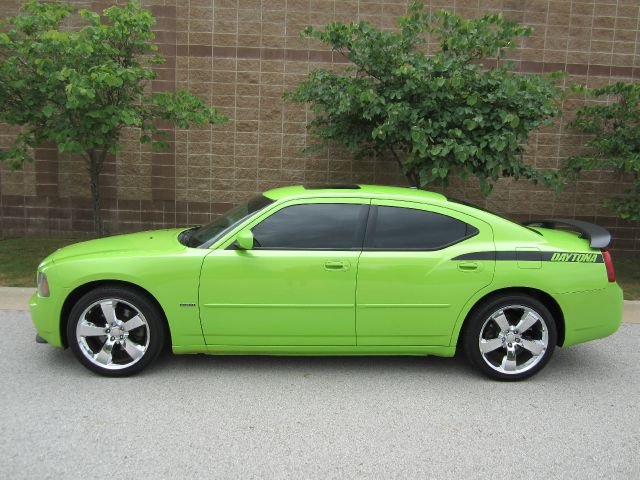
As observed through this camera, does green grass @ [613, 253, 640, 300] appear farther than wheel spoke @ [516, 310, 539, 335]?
Yes

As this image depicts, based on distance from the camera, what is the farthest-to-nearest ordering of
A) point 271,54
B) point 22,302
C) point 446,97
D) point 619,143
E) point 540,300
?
point 271,54 → point 619,143 → point 446,97 → point 22,302 → point 540,300

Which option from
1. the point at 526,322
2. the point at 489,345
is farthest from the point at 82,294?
the point at 526,322

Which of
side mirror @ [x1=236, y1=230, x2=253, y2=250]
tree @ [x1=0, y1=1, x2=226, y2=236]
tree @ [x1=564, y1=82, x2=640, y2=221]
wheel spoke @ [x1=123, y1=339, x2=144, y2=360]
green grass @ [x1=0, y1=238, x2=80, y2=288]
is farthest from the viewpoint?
tree @ [x1=564, y1=82, x2=640, y2=221]

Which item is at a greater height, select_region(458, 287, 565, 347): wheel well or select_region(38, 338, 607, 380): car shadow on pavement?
select_region(458, 287, 565, 347): wheel well

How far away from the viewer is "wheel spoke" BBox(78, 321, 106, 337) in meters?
4.21

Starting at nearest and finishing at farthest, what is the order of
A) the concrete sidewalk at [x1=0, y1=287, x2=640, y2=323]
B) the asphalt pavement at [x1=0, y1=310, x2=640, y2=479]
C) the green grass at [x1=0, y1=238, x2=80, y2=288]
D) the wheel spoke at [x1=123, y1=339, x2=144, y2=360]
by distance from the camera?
1. the asphalt pavement at [x1=0, y1=310, x2=640, y2=479]
2. the wheel spoke at [x1=123, y1=339, x2=144, y2=360]
3. the concrete sidewalk at [x1=0, y1=287, x2=640, y2=323]
4. the green grass at [x1=0, y1=238, x2=80, y2=288]

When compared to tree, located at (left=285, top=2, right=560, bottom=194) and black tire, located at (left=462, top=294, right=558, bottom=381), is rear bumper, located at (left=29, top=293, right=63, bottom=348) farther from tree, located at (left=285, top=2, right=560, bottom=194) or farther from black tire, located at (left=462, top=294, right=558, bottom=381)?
tree, located at (left=285, top=2, right=560, bottom=194)

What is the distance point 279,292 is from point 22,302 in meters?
3.63

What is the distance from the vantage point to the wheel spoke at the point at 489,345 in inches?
172

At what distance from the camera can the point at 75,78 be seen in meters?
5.63

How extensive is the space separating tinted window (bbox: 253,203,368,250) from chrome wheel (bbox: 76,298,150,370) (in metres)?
1.14

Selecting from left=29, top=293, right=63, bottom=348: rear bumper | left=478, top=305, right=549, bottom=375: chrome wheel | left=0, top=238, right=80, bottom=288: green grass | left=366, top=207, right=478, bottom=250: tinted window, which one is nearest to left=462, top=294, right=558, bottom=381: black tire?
left=478, top=305, right=549, bottom=375: chrome wheel

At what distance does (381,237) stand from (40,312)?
2.74 m

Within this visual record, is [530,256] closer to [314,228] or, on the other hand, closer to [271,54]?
[314,228]
